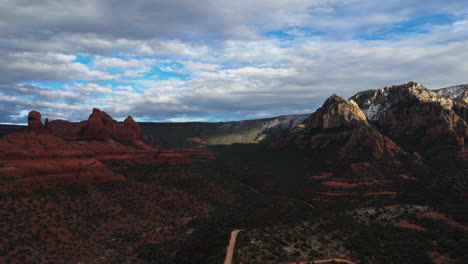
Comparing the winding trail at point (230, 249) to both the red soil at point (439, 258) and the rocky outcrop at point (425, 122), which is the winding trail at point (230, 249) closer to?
the red soil at point (439, 258)

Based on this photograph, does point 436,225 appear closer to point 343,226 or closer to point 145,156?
point 343,226

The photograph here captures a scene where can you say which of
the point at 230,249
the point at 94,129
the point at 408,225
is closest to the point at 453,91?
the point at 408,225

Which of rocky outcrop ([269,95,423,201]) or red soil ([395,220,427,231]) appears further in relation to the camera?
rocky outcrop ([269,95,423,201])

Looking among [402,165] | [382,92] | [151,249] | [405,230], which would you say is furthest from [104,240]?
[382,92]

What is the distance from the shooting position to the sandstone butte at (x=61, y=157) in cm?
6166

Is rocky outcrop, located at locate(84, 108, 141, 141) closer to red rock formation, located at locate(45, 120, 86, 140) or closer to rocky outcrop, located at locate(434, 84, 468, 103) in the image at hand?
red rock formation, located at locate(45, 120, 86, 140)

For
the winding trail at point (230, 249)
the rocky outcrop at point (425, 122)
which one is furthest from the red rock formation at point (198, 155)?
the winding trail at point (230, 249)

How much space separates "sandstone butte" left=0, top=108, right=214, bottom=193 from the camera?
61.7 meters

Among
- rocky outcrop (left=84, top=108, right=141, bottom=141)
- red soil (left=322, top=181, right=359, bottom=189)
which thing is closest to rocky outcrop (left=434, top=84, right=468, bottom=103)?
red soil (left=322, top=181, right=359, bottom=189)

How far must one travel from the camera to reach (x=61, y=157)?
247 ft

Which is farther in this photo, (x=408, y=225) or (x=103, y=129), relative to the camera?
(x=103, y=129)

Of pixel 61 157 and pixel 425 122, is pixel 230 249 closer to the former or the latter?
pixel 61 157

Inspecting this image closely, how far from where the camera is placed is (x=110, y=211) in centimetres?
6450

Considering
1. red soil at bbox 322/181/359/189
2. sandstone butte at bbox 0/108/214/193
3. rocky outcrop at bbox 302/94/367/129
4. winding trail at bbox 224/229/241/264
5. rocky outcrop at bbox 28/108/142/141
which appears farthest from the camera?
rocky outcrop at bbox 302/94/367/129
